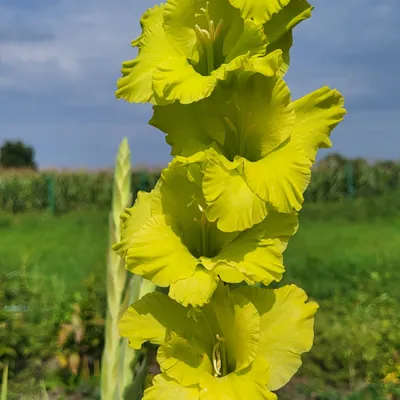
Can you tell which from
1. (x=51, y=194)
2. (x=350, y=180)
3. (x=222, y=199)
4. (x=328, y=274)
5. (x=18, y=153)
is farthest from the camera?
(x=18, y=153)

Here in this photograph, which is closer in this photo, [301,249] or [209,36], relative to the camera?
[209,36]

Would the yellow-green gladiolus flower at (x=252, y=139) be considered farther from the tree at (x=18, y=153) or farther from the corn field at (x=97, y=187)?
the tree at (x=18, y=153)

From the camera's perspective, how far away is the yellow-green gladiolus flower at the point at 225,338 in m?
0.86

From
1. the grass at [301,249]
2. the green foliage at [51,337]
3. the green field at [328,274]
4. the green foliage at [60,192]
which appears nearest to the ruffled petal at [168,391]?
the green field at [328,274]

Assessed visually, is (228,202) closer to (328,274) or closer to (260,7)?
(260,7)

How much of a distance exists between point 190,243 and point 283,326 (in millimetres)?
173

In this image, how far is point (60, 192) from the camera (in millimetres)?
19828

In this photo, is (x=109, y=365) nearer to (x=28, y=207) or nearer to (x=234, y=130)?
(x=234, y=130)

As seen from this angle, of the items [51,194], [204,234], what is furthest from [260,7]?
[51,194]

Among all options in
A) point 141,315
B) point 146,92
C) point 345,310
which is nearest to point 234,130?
point 146,92

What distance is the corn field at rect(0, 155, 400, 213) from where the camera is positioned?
19.6 m

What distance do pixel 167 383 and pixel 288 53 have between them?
48cm

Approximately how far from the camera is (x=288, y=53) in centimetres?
92

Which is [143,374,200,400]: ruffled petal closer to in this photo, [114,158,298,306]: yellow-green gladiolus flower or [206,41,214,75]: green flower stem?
[114,158,298,306]: yellow-green gladiolus flower
